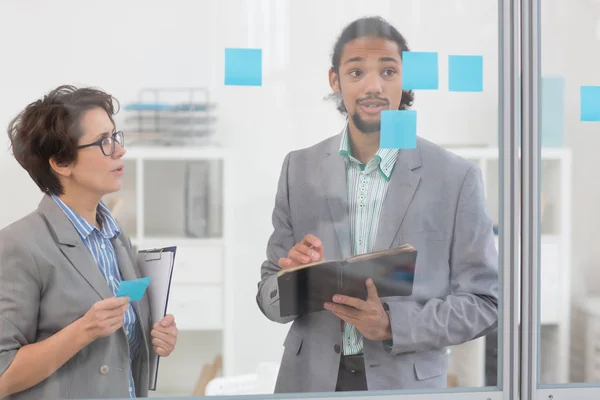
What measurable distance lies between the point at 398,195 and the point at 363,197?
0.09m

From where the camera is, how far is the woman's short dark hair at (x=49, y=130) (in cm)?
155

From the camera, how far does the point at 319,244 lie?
1.70 meters

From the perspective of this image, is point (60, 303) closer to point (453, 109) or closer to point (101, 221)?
point (101, 221)

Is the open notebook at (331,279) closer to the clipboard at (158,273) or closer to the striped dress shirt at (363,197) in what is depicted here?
the striped dress shirt at (363,197)

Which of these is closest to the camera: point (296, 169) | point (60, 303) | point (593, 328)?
point (60, 303)

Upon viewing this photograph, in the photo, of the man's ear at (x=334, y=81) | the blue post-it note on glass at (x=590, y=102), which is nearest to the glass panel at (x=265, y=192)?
the man's ear at (x=334, y=81)

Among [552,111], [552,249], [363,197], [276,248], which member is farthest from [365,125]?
[552,249]

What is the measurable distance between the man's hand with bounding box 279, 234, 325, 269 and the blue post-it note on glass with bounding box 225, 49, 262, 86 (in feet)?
1.39

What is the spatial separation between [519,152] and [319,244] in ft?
1.94

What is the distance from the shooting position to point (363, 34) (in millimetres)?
1665

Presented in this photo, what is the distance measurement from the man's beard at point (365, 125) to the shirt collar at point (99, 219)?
2.18 ft

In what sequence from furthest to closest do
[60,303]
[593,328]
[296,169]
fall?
[593,328] → [296,169] → [60,303]

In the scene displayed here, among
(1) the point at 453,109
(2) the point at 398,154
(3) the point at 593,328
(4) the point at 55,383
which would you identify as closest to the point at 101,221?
(4) the point at 55,383

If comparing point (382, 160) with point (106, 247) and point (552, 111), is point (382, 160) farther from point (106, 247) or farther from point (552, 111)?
point (106, 247)
